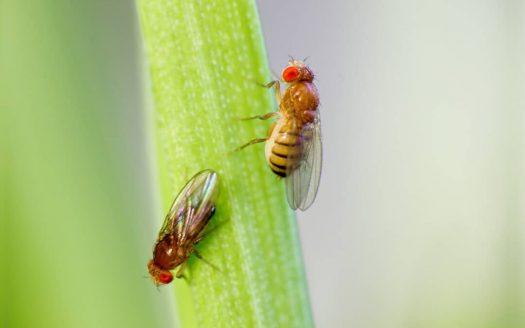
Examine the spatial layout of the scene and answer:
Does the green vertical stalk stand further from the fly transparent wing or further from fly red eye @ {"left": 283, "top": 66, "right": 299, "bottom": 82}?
fly red eye @ {"left": 283, "top": 66, "right": 299, "bottom": 82}

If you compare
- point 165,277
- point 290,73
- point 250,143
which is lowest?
point 165,277

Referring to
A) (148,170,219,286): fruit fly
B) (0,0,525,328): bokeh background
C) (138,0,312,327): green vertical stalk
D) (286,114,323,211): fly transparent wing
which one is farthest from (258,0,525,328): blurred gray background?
(138,0,312,327): green vertical stalk

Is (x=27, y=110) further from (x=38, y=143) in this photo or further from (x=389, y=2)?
(x=389, y=2)

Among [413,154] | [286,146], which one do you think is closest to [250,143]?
[286,146]

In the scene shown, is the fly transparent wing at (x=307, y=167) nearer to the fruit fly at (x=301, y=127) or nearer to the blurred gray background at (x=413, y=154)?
the fruit fly at (x=301, y=127)

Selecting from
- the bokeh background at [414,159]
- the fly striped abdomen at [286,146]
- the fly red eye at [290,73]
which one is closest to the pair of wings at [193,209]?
the fly striped abdomen at [286,146]

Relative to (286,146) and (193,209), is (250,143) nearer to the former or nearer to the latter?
(193,209)
